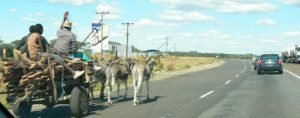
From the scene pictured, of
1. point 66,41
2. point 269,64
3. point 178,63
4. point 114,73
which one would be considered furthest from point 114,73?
point 178,63

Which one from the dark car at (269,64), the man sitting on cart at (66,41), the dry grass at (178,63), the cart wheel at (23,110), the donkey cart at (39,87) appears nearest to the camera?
the donkey cart at (39,87)

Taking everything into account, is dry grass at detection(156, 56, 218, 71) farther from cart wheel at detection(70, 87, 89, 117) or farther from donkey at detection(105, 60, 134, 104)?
cart wheel at detection(70, 87, 89, 117)

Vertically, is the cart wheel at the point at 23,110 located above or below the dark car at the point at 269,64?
below

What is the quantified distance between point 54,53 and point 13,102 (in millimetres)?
1761

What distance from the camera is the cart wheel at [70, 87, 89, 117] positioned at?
1189cm

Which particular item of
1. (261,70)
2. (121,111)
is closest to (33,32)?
(121,111)

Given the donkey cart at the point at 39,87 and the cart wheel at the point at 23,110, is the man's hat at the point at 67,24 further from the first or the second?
the cart wheel at the point at 23,110

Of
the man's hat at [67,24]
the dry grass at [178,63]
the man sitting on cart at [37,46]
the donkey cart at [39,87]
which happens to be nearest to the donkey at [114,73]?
the man's hat at [67,24]

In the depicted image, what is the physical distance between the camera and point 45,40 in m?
12.4

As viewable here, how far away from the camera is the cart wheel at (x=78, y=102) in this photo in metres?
11.9

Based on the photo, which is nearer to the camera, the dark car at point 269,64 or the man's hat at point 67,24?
the man's hat at point 67,24

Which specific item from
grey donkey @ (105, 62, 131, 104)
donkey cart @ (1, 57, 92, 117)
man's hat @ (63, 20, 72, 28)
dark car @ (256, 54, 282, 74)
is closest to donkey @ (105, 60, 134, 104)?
grey donkey @ (105, 62, 131, 104)

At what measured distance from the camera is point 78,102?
11.9m

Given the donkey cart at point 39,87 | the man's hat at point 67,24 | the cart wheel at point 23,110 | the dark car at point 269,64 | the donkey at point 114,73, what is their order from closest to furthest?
1. the donkey cart at point 39,87
2. the cart wheel at point 23,110
3. the man's hat at point 67,24
4. the donkey at point 114,73
5. the dark car at point 269,64
